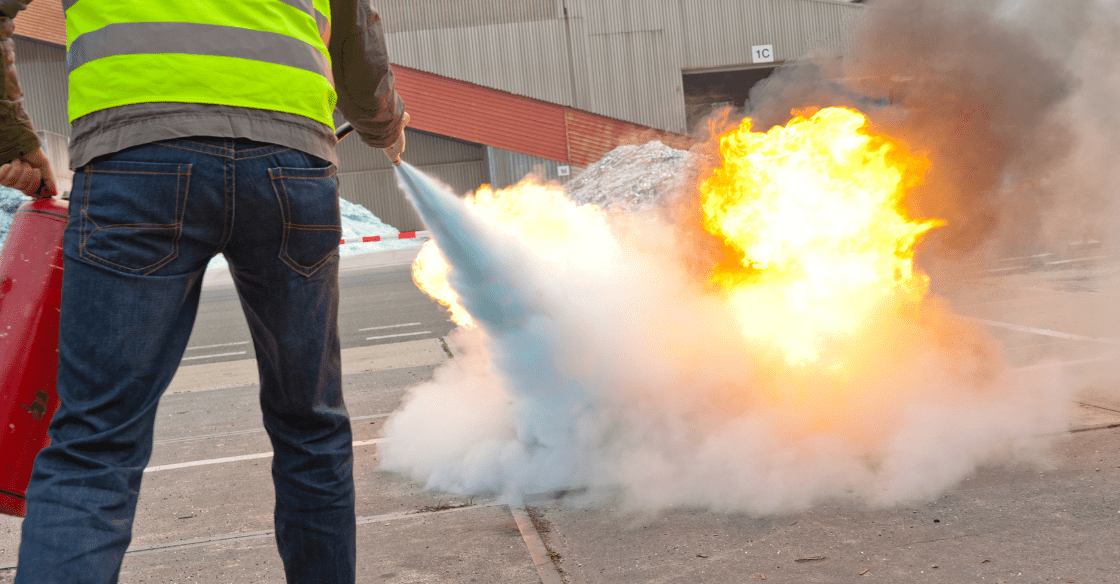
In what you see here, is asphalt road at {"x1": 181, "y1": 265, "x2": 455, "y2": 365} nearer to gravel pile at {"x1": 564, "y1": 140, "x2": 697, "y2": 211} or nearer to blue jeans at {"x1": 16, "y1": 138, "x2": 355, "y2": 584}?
gravel pile at {"x1": 564, "y1": 140, "x2": 697, "y2": 211}

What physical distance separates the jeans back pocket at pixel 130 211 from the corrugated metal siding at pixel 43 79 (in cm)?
2926

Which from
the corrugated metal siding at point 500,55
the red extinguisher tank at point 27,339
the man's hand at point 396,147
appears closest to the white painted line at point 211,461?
the man's hand at point 396,147

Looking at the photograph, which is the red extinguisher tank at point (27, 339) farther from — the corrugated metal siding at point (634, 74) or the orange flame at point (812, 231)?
the corrugated metal siding at point (634, 74)

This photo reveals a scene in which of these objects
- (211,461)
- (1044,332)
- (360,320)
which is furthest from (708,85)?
(211,461)

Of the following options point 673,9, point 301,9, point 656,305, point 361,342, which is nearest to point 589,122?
point 673,9

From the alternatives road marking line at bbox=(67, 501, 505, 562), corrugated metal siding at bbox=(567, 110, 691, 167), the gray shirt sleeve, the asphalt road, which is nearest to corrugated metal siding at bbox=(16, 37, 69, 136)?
corrugated metal siding at bbox=(567, 110, 691, 167)

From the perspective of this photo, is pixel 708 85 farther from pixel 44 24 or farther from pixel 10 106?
pixel 10 106

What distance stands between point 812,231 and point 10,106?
304 cm

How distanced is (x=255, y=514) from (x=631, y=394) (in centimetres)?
161

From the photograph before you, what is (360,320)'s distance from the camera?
404 inches

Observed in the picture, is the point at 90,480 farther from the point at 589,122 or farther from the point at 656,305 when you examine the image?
the point at 589,122

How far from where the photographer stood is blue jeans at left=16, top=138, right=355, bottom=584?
169 cm

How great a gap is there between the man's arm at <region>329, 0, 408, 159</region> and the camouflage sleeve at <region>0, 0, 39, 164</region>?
72 cm

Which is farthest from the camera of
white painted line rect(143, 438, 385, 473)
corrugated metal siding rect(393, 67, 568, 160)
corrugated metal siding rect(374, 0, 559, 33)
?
corrugated metal siding rect(393, 67, 568, 160)
